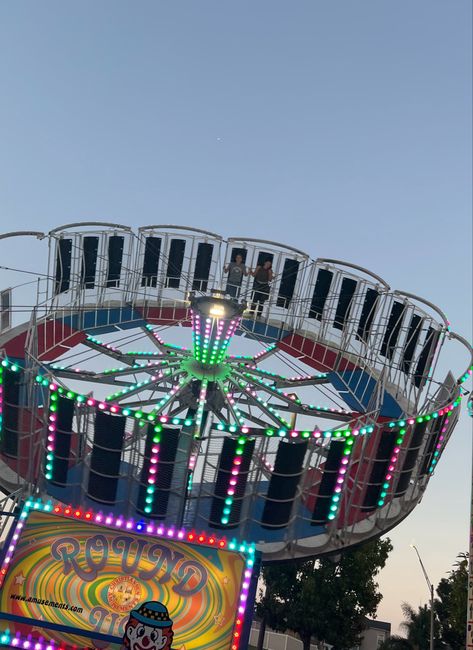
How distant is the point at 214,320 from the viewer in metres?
23.5

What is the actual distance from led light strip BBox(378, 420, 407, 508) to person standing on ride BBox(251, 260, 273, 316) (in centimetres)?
1601

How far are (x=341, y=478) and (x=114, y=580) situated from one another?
7634 mm

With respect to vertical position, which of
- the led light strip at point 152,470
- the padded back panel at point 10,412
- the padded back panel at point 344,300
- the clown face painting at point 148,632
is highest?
the padded back panel at point 344,300

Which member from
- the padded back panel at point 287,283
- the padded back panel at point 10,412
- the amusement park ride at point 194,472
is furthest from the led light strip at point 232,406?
the padded back panel at point 287,283

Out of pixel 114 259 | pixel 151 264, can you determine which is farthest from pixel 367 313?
pixel 114 259

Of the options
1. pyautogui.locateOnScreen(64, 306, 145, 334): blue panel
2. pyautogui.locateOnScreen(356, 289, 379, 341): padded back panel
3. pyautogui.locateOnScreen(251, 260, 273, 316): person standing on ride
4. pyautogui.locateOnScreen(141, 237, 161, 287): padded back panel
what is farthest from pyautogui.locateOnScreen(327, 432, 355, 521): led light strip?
pyautogui.locateOnScreen(141, 237, 161, 287): padded back panel

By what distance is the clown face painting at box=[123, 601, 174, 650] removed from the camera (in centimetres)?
1367

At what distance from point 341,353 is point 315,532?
13.7m

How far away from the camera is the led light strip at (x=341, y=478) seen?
19234 mm

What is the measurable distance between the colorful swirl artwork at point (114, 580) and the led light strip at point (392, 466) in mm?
5704

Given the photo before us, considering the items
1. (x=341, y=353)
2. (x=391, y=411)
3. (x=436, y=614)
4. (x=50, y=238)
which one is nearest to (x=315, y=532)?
(x=391, y=411)

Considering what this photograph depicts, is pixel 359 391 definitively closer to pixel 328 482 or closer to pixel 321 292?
pixel 321 292

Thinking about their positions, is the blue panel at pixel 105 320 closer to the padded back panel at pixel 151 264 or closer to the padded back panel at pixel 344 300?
the padded back panel at pixel 151 264

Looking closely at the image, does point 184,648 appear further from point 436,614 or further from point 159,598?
point 436,614
